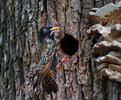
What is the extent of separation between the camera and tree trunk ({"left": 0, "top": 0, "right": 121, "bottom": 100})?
3.04 m

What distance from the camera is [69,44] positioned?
3.51 m

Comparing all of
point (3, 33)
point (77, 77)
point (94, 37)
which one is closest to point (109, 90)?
point (77, 77)

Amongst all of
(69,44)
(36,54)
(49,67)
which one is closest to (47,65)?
(49,67)

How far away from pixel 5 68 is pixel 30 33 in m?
0.58

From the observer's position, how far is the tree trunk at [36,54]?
304 cm

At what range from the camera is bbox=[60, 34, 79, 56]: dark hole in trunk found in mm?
3256

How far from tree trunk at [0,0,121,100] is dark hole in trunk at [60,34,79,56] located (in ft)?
0.34

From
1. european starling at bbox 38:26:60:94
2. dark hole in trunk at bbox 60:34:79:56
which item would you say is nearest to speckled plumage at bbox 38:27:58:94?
european starling at bbox 38:26:60:94

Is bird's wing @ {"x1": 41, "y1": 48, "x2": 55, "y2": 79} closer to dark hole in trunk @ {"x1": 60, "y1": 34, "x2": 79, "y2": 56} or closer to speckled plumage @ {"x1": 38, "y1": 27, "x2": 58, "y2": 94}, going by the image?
speckled plumage @ {"x1": 38, "y1": 27, "x2": 58, "y2": 94}

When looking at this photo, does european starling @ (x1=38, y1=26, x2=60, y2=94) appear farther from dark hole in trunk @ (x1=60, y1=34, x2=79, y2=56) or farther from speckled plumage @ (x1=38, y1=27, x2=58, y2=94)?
dark hole in trunk @ (x1=60, y1=34, x2=79, y2=56)

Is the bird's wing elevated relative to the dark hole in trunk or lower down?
lower down

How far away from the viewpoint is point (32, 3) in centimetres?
331

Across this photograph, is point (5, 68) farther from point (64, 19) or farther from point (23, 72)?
point (64, 19)

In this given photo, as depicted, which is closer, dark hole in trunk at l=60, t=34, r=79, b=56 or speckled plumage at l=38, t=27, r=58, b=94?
speckled plumage at l=38, t=27, r=58, b=94
